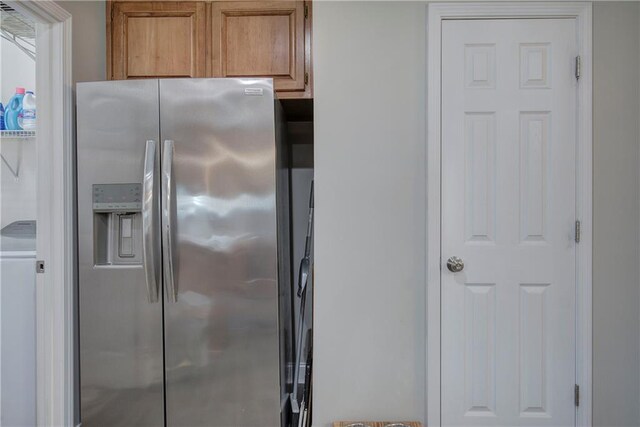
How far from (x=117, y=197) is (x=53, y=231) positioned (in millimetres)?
369

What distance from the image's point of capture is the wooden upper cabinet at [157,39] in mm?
1881

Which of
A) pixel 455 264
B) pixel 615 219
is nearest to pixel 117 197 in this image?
pixel 455 264

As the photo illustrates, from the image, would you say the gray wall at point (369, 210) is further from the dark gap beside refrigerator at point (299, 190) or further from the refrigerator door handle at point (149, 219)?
the refrigerator door handle at point (149, 219)

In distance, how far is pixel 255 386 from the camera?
67.4 inches

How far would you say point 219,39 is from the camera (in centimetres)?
187

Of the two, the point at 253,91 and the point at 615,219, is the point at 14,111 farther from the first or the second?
the point at 615,219

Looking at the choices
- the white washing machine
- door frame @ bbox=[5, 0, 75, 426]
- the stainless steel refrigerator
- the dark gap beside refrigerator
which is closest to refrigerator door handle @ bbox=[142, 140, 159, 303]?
the stainless steel refrigerator

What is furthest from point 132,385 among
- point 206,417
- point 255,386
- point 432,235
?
point 432,235

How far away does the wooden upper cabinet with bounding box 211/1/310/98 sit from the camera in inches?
73.6

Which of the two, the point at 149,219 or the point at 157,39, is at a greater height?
the point at 157,39

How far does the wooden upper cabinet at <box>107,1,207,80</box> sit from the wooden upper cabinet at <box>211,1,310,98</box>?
88mm

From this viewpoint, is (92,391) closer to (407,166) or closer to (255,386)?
(255,386)

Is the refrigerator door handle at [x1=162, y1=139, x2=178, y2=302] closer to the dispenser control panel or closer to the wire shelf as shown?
the dispenser control panel

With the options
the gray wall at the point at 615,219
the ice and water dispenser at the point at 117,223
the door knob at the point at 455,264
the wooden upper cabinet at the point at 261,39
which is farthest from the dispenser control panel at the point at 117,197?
the gray wall at the point at 615,219
